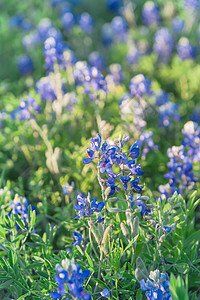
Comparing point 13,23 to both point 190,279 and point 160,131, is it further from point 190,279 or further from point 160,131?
point 190,279

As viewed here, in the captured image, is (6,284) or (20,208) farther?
(20,208)

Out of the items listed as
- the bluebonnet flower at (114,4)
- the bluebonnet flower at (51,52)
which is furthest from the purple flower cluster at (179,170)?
the bluebonnet flower at (114,4)

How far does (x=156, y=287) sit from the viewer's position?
133 centimetres

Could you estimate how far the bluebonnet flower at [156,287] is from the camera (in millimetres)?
1304

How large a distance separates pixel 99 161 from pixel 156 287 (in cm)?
56

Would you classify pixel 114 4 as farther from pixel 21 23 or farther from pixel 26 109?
pixel 26 109

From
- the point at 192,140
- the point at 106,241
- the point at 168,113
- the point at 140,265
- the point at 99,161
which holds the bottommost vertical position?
the point at 140,265

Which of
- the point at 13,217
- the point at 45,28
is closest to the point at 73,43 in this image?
the point at 45,28

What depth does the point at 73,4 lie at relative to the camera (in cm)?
723

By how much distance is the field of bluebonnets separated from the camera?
1.51 m

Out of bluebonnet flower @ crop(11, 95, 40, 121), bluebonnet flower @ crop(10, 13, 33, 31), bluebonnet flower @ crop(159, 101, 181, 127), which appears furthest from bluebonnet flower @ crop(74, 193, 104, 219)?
bluebonnet flower @ crop(10, 13, 33, 31)

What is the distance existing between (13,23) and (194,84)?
369 centimetres

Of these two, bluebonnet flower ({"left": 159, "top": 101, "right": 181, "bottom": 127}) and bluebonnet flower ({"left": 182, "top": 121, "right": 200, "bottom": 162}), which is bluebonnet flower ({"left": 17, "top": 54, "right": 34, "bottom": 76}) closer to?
bluebonnet flower ({"left": 159, "top": 101, "right": 181, "bottom": 127})

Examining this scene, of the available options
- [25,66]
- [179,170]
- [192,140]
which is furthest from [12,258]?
[25,66]
